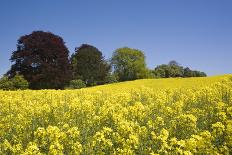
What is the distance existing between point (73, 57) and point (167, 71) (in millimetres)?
49973

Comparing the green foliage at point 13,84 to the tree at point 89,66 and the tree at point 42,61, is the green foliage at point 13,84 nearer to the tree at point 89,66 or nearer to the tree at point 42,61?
the tree at point 42,61

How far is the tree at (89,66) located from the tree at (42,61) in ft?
52.5

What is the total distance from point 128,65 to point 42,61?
45996 mm

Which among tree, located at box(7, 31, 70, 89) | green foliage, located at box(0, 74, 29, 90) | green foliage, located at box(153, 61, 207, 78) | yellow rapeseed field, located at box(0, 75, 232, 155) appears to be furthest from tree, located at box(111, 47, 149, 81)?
yellow rapeseed field, located at box(0, 75, 232, 155)

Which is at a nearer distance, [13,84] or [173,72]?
[13,84]

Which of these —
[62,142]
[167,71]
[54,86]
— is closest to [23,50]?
[54,86]

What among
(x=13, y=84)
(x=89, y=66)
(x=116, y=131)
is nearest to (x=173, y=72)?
(x=89, y=66)

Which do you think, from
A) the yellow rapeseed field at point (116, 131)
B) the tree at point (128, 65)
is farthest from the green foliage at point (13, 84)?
the tree at point (128, 65)

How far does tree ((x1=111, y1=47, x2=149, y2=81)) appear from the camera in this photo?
343 feet

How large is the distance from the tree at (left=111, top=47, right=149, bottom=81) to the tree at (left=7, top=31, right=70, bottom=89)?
39.2 m

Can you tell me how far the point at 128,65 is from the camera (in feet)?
344

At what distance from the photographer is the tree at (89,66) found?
81750 mm

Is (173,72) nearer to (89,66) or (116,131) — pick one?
(89,66)

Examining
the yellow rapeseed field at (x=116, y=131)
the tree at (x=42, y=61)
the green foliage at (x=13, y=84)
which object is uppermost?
the tree at (x=42, y=61)
